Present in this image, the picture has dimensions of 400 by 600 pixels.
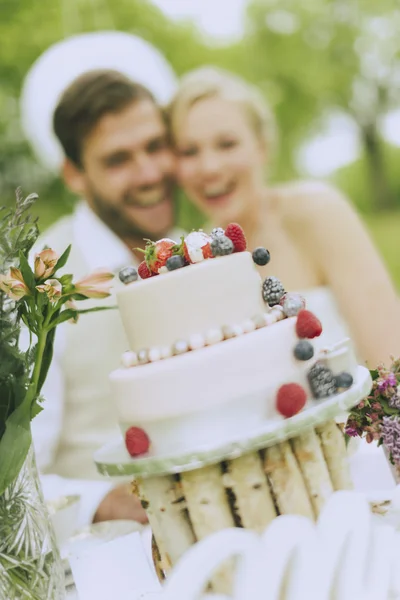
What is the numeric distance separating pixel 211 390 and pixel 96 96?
4.03 feet

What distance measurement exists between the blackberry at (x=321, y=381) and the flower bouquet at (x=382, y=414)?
14 cm

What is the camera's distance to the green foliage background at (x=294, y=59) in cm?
201

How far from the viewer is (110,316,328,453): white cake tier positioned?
79 centimetres

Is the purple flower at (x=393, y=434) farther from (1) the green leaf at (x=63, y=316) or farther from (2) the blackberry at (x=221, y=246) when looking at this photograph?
(1) the green leaf at (x=63, y=316)

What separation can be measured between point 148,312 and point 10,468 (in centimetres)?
25

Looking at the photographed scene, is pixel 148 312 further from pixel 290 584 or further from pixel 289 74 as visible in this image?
pixel 289 74

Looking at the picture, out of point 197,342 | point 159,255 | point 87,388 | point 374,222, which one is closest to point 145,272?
point 159,255

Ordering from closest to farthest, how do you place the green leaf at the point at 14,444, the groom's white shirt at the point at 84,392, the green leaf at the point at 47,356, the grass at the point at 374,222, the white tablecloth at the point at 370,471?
the green leaf at the point at 14,444, the green leaf at the point at 47,356, the white tablecloth at the point at 370,471, the groom's white shirt at the point at 84,392, the grass at the point at 374,222

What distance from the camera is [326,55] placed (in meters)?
2.08

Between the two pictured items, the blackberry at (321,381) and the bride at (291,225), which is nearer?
the blackberry at (321,381)

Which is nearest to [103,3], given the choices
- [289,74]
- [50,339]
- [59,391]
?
[289,74]

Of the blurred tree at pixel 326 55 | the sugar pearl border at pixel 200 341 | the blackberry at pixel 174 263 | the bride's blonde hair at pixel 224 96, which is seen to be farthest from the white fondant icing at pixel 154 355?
the blurred tree at pixel 326 55

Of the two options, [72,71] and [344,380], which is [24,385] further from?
[72,71]

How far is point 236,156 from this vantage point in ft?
6.01
